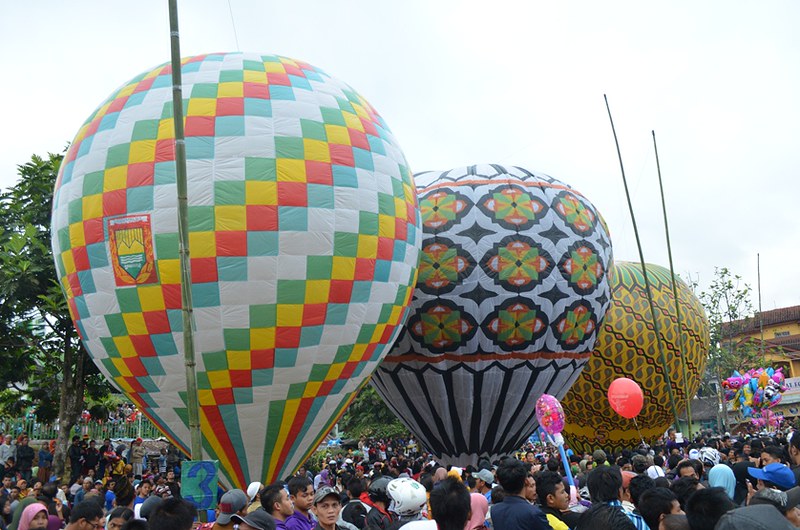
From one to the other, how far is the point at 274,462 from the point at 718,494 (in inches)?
345

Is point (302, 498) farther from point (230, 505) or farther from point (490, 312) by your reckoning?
point (490, 312)

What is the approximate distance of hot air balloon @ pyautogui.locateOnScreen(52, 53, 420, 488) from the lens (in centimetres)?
1066

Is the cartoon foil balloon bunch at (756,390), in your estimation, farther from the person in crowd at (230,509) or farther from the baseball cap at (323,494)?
the person in crowd at (230,509)

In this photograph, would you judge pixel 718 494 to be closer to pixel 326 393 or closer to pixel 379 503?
pixel 379 503

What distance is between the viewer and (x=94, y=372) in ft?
66.7

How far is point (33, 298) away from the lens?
18.6 metres

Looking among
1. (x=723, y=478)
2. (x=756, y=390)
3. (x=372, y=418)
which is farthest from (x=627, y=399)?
(x=372, y=418)

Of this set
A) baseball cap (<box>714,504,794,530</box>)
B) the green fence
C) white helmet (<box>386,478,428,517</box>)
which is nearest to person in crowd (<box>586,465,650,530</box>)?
white helmet (<box>386,478,428,517</box>)

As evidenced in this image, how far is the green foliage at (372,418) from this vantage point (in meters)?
45.6

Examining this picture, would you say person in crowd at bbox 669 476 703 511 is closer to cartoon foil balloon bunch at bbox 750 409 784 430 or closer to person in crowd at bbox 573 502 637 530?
person in crowd at bbox 573 502 637 530

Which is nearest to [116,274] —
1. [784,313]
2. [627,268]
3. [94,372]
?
[94,372]

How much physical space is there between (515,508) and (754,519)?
280 cm

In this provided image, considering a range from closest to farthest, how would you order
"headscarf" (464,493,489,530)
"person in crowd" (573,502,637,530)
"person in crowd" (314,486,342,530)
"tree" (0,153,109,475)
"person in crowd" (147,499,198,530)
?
"person in crowd" (573,502,637,530) < "person in crowd" (147,499,198,530) < "person in crowd" (314,486,342,530) < "headscarf" (464,493,489,530) < "tree" (0,153,109,475)

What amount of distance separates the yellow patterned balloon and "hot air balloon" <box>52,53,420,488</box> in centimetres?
1311
